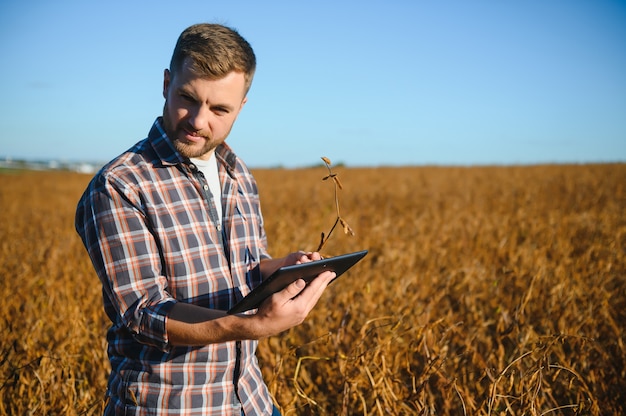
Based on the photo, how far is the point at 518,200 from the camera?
10.1 m

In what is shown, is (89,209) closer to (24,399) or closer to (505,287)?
(24,399)

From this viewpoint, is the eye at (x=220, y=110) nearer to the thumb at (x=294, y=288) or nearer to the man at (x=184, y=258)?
the man at (x=184, y=258)

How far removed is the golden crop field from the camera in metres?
2.18

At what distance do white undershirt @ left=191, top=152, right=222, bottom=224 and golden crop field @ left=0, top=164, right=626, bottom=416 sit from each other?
0.69 m

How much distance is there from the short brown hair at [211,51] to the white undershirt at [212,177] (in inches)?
11.3

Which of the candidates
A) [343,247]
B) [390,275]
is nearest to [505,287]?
[390,275]

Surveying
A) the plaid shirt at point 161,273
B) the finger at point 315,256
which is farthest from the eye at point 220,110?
the finger at point 315,256

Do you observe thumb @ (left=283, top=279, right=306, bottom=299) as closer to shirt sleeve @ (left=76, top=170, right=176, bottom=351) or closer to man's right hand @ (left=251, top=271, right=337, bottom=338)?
man's right hand @ (left=251, top=271, right=337, bottom=338)

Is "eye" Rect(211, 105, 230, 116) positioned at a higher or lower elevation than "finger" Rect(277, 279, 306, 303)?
higher

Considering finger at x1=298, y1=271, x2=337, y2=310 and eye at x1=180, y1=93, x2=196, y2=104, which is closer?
finger at x1=298, y1=271, x2=337, y2=310

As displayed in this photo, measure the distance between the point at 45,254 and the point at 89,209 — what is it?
472 cm

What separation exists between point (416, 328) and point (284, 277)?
1.62 metres

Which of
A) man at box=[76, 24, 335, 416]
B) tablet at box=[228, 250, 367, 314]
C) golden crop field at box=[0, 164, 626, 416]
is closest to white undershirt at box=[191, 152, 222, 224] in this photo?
man at box=[76, 24, 335, 416]

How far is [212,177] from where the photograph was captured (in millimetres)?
1562
